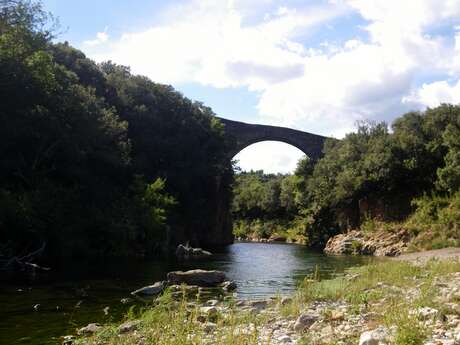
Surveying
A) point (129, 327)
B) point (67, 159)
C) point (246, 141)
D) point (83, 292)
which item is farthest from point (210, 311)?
point (246, 141)

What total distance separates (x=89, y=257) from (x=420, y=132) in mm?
27131

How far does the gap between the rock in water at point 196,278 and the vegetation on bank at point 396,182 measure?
59.1 ft

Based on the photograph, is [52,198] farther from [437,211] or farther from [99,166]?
[437,211]

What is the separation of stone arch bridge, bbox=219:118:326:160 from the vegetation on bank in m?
9.88

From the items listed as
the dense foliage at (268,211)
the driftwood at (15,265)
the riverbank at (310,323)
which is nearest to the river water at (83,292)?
the driftwood at (15,265)

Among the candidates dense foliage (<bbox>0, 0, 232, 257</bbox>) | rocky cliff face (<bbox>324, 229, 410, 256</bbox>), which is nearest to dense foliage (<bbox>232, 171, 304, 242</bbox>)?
rocky cliff face (<bbox>324, 229, 410, 256</bbox>)

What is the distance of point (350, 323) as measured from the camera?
779 cm

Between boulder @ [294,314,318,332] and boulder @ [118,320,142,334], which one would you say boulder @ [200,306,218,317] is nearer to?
boulder @ [118,320,142,334]

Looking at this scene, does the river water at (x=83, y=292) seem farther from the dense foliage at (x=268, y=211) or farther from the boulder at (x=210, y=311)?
the dense foliage at (x=268, y=211)

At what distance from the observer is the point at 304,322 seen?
8.07m

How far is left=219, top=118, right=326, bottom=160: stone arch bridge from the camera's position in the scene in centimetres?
6072

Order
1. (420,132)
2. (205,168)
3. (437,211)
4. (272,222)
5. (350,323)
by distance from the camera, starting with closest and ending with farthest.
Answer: (350,323) → (437,211) → (420,132) → (205,168) → (272,222)

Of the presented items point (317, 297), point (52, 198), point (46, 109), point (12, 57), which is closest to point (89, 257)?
point (52, 198)

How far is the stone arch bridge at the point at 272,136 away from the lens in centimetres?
6072
